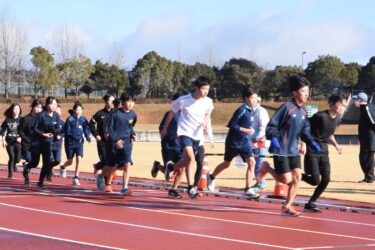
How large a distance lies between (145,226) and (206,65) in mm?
88394

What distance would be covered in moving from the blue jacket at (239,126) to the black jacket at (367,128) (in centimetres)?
459

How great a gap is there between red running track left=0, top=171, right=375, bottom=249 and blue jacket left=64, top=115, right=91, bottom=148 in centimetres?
309

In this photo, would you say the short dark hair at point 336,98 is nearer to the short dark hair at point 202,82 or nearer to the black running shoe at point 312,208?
the black running shoe at point 312,208

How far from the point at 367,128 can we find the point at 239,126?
5036 millimetres

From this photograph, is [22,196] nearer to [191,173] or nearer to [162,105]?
[191,173]

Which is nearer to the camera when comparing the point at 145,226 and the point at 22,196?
the point at 145,226

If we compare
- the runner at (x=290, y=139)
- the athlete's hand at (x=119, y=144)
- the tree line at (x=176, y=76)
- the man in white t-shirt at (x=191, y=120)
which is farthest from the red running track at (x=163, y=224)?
the tree line at (x=176, y=76)

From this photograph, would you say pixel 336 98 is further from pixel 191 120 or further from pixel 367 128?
pixel 367 128

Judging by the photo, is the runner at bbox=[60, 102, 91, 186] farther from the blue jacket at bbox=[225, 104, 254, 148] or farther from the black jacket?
the black jacket

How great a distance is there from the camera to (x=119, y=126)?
13.3 m

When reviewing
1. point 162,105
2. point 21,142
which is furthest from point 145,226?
point 162,105

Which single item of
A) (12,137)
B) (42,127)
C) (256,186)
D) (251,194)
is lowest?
(251,194)

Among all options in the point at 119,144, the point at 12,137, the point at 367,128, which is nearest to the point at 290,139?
the point at 119,144

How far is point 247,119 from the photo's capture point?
42.9 ft
